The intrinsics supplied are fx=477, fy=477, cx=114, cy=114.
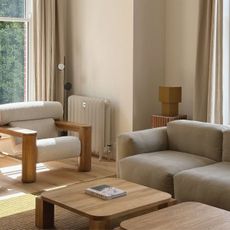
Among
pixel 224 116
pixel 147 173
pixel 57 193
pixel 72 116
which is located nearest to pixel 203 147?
pixel 147 173

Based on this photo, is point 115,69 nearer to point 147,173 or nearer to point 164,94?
point 164,94

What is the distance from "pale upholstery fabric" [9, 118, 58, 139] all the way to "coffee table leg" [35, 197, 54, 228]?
6.33 feet

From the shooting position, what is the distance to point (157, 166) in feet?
13.0

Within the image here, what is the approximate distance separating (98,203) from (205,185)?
0.88 metres

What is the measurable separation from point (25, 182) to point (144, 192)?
179 centimetres

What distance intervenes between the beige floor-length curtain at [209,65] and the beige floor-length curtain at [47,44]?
1997 mm

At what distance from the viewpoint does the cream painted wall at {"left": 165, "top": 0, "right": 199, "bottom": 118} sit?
18.2 ft

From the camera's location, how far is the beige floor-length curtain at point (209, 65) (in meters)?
5.14

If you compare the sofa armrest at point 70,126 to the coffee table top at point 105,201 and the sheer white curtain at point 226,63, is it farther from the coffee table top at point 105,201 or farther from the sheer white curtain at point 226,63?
the coffee table top at point 105,201

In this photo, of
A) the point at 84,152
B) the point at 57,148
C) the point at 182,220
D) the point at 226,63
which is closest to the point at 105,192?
the point at 182,220

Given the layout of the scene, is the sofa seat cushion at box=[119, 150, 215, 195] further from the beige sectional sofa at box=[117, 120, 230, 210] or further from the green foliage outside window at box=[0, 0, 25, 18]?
the green foliage outside window at box=[0, 0, 25, 18]

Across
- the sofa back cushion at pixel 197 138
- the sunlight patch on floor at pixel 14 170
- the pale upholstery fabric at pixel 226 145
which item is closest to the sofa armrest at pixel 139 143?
the sofa back cushion at pixel 197 138

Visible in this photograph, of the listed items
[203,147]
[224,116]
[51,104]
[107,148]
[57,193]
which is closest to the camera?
[57,193]

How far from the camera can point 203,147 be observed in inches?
171
